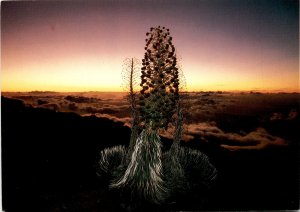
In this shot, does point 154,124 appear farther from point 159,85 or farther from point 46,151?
point 46,151

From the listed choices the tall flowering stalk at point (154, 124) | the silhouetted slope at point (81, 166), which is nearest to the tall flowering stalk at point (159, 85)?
the tall flowering stalk at point (154, 124)

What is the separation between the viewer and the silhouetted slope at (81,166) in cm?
448

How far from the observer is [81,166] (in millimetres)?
4840

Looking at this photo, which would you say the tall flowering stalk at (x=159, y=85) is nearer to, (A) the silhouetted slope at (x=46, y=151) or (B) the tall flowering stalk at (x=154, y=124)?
(B) the tall flowering stalk at (x=154, y=124)

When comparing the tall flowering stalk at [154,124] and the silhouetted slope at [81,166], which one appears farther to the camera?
the silhouetted slope at [81,166]

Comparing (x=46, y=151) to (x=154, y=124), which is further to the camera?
(x=46, y=151)

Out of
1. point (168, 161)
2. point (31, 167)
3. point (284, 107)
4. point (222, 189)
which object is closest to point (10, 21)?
point (31, 167)

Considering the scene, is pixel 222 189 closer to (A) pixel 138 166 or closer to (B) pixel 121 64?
(A) pixel 138 166

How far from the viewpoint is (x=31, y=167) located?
4.79 metres

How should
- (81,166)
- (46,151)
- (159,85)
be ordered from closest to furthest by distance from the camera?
(159,85)
(81,166)
(46,151)

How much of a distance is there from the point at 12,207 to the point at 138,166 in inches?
71.0

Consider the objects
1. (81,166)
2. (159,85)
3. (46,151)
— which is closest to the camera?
(159,85)

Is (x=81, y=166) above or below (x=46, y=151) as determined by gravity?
below

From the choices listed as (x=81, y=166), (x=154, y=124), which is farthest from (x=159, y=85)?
(x=81, y=166)
